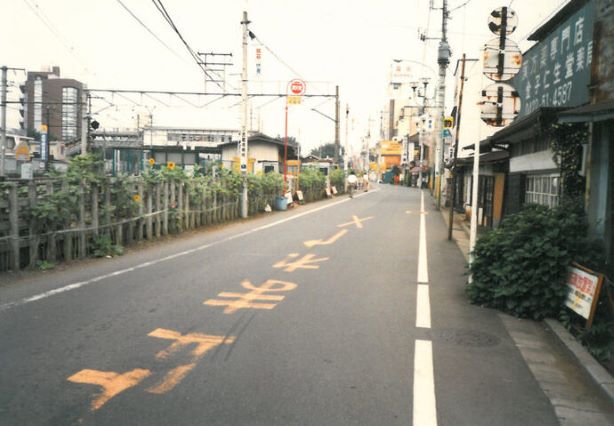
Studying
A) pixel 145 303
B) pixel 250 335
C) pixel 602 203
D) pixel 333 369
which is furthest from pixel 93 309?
pixel 602 203

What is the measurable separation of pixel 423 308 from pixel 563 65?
6.79 m

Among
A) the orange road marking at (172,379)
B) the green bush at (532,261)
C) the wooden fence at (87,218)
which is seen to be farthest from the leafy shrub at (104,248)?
the green bush at (532,261)

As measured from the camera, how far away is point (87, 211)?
1152cm

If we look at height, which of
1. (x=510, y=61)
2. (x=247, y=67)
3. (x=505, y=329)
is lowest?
(x=505, y=329)

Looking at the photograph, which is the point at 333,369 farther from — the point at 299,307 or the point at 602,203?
the point at 602,203

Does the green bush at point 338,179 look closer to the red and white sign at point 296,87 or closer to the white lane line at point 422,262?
the red and white sign at point 296,87

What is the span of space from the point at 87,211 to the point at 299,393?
342 inches

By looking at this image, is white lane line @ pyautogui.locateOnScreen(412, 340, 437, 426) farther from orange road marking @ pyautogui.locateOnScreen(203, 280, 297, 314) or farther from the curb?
orange road marking @ pyautogui.locateOnScreen(203, 280, 297, 314)

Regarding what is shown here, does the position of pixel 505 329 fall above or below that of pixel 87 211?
below

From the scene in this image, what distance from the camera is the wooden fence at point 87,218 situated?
362 inches

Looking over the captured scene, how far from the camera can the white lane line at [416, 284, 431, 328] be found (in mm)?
6823

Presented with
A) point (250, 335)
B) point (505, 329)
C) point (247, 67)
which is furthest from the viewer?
point (247, 67)

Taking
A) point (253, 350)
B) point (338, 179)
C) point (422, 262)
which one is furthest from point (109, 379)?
point (338, 179)

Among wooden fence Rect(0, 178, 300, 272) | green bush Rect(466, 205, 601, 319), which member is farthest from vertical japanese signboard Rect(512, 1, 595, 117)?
wooden fence Rect(0, 178, 300, 272)
